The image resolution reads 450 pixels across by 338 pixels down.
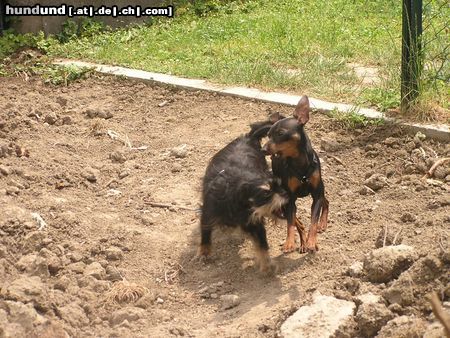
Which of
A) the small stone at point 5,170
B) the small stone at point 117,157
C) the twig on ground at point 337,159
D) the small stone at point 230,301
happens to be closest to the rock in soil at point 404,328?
the small stone at point 230,301

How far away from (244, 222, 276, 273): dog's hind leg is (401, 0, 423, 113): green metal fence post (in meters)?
2.45

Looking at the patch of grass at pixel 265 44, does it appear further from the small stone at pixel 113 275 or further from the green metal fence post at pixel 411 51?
the small stone at pixel 113 275

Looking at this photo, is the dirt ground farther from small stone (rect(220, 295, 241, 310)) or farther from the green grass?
the green grass

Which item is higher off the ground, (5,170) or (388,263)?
(388,263)

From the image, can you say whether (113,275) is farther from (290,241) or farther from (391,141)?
(391,141)

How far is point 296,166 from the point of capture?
5.89m

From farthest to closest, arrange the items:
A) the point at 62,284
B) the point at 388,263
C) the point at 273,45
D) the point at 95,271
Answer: the point at 273,45, the point at 95,271, the point at 62,284, the point at 388,263

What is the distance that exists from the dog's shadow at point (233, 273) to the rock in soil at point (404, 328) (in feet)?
3.05

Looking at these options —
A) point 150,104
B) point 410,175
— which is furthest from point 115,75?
point 410,175

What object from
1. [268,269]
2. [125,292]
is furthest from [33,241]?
[268,269]

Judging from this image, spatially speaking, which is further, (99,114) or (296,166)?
(99,114)

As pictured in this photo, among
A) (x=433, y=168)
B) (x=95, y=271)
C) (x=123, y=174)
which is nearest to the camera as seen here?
(x=95, y=271)

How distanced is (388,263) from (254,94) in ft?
13.1

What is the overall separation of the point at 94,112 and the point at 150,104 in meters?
0.63
